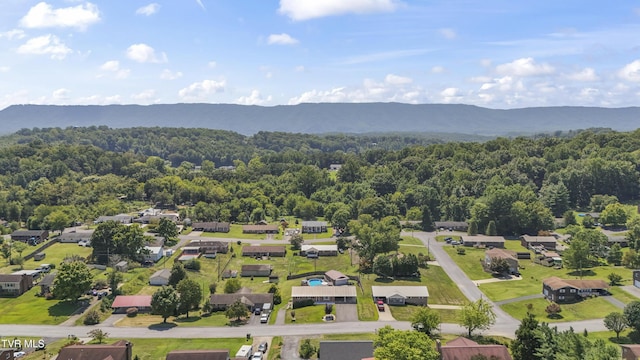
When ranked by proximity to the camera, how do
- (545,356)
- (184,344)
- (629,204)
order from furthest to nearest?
(629,204) → (184,344) → (545,356)

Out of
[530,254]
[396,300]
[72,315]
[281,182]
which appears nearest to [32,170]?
[281,182]

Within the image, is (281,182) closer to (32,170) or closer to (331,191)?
(331,191)

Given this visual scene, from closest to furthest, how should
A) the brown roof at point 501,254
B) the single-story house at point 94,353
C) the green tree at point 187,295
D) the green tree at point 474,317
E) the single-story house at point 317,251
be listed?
the single-story house at point 94,353 → the green tree at point 474,317 → the green tree at point 187,295 → the brown roof at point 501,254 → the single-story house at point 317,251

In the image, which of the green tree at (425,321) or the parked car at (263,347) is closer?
the parked car at (263,347)

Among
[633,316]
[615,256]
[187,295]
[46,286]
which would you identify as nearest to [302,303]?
[187,295]

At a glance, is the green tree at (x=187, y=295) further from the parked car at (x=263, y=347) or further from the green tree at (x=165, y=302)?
the parked car at (x=263, y=347)

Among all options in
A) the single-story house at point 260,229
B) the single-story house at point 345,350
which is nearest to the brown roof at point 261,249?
the single-story house at point 260,229

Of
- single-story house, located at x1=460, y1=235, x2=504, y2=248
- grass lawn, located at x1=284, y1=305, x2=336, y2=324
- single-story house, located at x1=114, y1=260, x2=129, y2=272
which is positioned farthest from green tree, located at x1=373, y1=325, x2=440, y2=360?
single-story house, located at x1=460, y1=235, x2=504, y2=248
